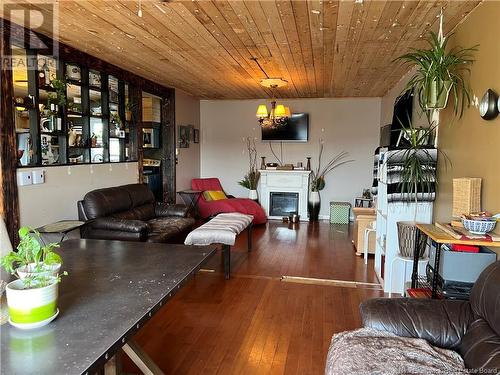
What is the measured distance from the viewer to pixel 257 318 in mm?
2926

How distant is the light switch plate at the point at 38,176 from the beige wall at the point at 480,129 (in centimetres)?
377

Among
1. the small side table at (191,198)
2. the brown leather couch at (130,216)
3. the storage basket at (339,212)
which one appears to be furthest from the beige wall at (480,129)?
the small side table at (191,198)

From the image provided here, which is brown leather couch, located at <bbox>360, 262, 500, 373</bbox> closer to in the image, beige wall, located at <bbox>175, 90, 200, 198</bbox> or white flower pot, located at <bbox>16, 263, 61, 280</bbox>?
white flower pot, located at <bbox>16, 263, 61, 280</bbox>

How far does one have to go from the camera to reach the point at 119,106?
503cm

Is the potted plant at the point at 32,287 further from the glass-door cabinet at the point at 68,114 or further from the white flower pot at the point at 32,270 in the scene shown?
the glass-door cabinet at the point at 68,114

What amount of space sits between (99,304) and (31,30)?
3.05 meters

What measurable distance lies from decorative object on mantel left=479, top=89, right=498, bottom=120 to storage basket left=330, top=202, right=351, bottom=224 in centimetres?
483

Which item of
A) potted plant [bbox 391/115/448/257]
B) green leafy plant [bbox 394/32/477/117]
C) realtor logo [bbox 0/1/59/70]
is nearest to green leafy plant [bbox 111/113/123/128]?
realtor logo [bbox 0/1/59/70]

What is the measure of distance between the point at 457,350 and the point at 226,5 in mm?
2596

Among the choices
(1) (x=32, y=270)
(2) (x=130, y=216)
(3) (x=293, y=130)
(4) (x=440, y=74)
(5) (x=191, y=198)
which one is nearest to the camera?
(1) (x=32, y=270)

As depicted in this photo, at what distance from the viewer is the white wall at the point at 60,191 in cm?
345

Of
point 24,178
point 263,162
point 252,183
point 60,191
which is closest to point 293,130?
point 263,162

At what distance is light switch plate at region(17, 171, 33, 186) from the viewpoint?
10.8 feet

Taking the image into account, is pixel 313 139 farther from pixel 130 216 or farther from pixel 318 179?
pixel 130 216
